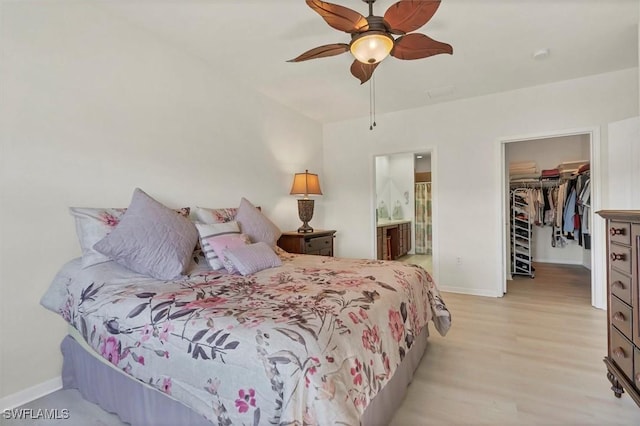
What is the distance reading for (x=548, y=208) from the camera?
16.9 ft

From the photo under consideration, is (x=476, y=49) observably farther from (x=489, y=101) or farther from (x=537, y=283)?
(x=537, y=283)

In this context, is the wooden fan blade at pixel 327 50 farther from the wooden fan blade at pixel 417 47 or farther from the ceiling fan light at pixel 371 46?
the wooden fan blade at pixel 417 47

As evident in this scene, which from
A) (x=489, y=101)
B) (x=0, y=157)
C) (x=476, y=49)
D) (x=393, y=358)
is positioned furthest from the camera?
(x=489, y=101)

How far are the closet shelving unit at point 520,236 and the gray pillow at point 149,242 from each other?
→ 4866 mm

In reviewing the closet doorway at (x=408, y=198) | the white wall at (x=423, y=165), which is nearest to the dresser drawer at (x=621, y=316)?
the closet doorway at (x=408, y=198)

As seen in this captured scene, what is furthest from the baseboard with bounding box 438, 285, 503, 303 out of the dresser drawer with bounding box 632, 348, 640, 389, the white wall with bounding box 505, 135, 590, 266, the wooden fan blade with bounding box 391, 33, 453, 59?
the wooden fan blade with bounding box 391, 33, 453, 59

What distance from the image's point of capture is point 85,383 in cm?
179

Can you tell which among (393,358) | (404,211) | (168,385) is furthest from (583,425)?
(404,211)

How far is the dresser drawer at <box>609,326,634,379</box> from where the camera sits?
5.04 feet

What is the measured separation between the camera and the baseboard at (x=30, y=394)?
67.7 inches

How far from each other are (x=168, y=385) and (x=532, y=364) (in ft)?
7.54

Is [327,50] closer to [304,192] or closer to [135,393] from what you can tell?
[304,192]

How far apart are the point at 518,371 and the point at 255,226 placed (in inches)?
85.2

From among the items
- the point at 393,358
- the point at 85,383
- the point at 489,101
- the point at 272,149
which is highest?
the point at 489,101
